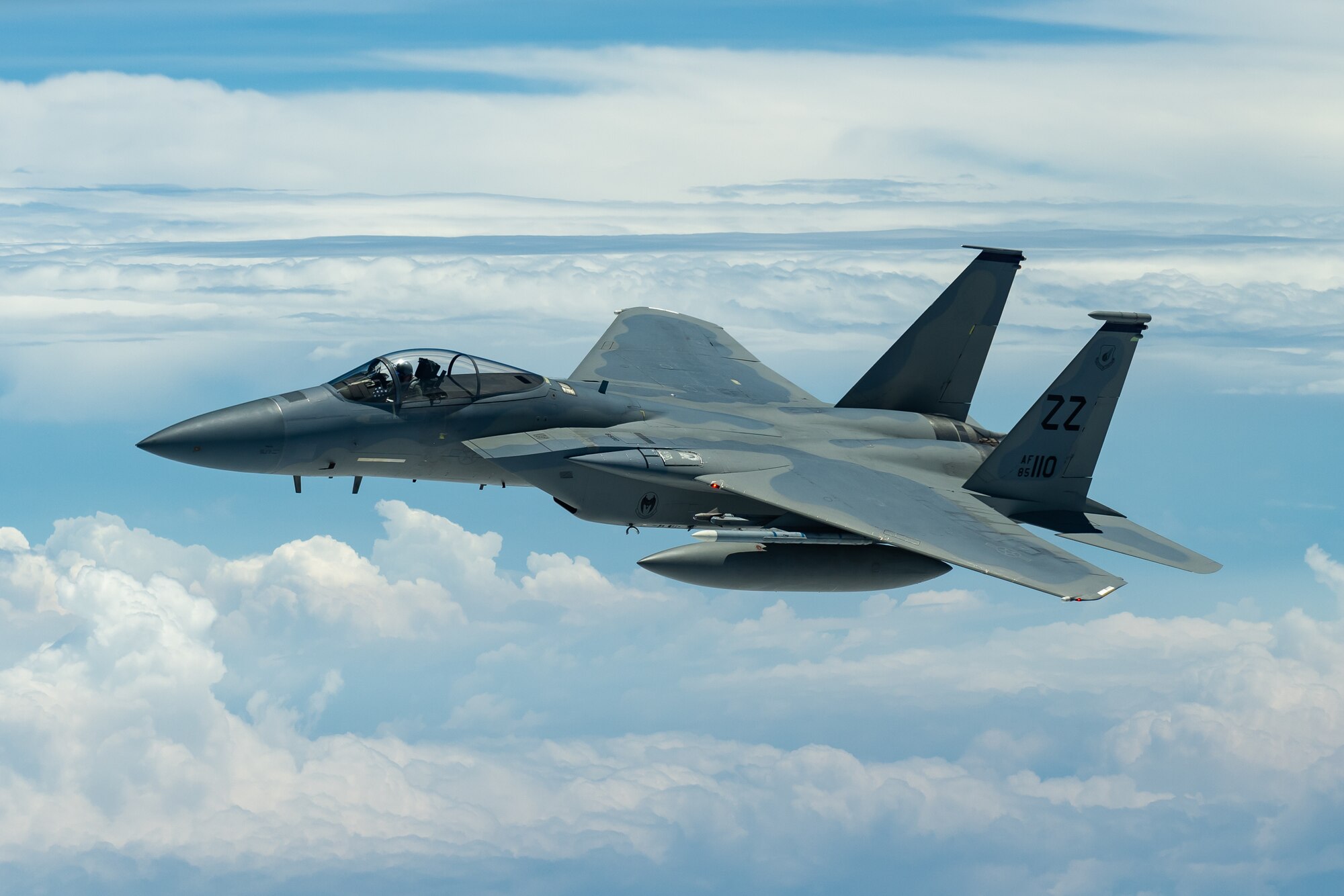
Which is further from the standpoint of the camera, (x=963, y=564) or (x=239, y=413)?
(x=239, y=413)

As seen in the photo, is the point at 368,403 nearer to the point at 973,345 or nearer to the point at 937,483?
the point at 937,483

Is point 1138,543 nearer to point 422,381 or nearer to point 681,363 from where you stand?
point 681,363

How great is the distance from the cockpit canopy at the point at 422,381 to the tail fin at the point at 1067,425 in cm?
855

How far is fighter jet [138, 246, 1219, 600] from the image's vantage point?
21453 millimetres

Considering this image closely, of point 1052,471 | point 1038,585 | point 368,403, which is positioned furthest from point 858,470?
point 368,403

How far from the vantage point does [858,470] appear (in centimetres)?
2383

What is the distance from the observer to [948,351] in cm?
2781

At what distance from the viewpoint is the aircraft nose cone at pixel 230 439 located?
2139cm

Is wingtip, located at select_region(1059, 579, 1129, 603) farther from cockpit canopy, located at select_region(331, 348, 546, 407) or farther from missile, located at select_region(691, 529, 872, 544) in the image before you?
cockpit canopy, located at select_region(331, 348, 546, 407)

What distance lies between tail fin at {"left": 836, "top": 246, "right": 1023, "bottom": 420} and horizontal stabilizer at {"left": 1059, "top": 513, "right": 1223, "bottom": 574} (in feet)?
15.2

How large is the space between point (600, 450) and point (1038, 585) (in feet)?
24.5

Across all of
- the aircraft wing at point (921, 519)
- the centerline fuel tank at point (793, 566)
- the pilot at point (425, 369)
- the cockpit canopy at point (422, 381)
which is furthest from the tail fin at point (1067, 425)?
the pilot at point (425, 369)

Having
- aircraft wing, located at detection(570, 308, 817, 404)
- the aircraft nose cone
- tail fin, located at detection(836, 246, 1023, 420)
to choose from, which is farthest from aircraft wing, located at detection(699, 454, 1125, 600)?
the aircraft nose cone

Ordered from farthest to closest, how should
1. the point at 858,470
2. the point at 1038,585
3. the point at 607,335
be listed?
the point at 607,335, the point at 858,470, the point at 1038,585
